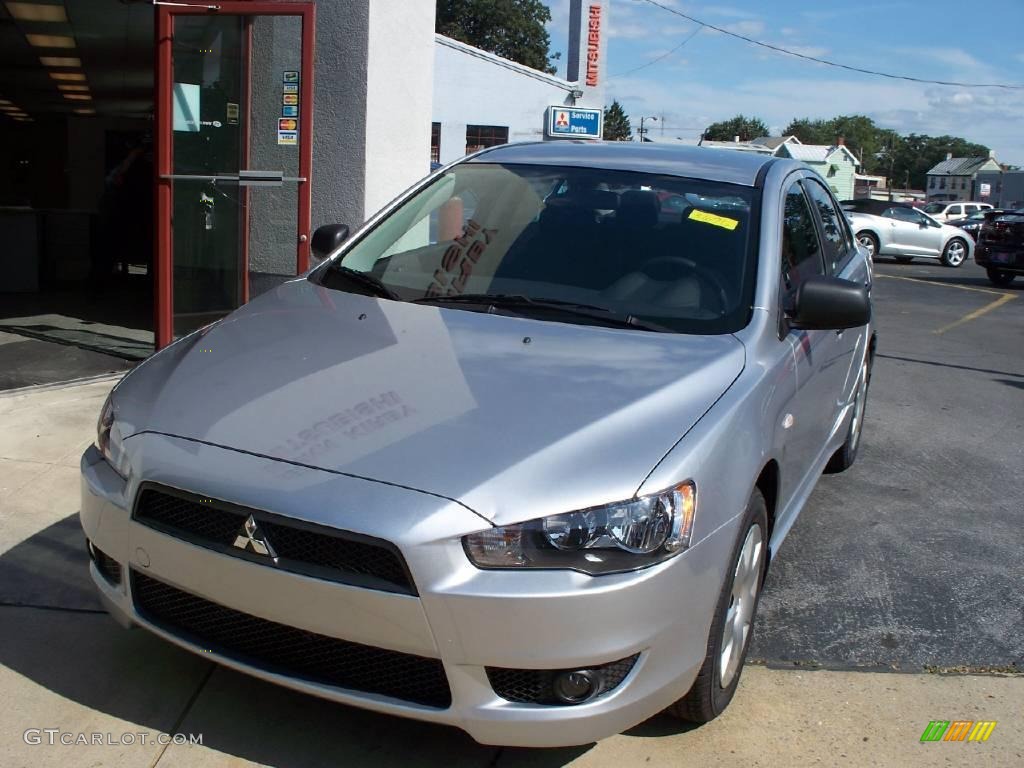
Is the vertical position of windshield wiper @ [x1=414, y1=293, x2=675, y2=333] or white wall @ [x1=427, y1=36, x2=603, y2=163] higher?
white wall @ [x1=427, y1=36, x2=603, y2=163]

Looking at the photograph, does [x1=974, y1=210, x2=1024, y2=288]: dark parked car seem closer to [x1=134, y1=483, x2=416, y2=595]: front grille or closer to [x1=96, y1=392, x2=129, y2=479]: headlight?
[x1=96, y1=392, x2=129, y2=479]: headlight

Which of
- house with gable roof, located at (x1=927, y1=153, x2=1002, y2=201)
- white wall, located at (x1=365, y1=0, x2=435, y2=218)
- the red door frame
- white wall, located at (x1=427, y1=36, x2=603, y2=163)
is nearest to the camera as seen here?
the red door frame

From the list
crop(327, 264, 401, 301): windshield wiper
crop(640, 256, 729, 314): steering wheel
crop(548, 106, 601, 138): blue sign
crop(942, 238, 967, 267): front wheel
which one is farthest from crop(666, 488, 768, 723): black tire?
crop(548, 106, 601, 138): blue sign

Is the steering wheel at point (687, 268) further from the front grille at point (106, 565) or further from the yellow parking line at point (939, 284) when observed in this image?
the yellow parking line at point (939, 284)

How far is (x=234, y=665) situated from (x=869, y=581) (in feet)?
8.93

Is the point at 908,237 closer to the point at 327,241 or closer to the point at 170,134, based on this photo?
the point at 170,134

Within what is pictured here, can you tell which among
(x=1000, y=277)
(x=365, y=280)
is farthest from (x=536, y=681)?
(x=1000, y=277)

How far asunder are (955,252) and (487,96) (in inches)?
600

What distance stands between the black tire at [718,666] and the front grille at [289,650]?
2.48 ft

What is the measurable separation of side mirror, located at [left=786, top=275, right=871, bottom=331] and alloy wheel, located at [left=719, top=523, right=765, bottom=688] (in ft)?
2.63

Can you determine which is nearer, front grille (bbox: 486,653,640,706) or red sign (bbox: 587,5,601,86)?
front grille (bbox: 486,653,640,706)

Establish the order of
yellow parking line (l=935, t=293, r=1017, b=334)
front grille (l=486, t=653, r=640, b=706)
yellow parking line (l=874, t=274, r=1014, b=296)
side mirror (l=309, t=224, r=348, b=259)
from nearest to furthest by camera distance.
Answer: front grille (l=486, t=653, r=640, b=706), side mirror (l=309, t=224, r=348, b=259), yellow parking line (l=935, t=293, r=1017, b=334), yellow parking line (l=874, t=274, r=1014, b=296)

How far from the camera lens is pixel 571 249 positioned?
3.91 m

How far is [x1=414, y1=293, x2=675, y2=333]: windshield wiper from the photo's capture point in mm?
3494
